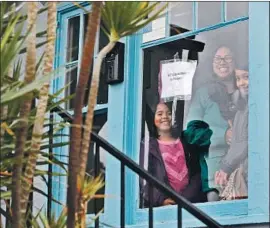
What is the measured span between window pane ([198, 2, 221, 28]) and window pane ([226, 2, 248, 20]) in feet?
0.33

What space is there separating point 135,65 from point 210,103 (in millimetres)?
784

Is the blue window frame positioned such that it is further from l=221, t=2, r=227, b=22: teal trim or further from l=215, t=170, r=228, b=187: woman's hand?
l=215, t=170, r=228, b=187: woman's hand

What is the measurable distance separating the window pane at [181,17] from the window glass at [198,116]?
0.36ft

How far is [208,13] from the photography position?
5445mm

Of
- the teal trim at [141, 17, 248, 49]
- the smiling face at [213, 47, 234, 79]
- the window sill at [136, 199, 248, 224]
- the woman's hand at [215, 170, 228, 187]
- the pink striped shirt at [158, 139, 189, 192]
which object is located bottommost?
the window sill at [136, 199, 248, 224]

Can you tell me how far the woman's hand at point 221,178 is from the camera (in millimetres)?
5094

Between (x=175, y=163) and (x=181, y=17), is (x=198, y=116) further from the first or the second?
(x=181, y=17)

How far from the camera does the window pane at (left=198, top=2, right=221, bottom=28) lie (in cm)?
538

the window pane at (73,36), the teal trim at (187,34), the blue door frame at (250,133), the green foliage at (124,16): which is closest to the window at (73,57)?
the window pane at (73,36)

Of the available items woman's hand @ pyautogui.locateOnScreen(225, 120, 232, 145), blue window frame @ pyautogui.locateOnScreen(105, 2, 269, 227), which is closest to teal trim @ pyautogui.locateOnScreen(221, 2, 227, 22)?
blue window frame @ pyautogui.locateOnScreen(105, 2, 269, 227)

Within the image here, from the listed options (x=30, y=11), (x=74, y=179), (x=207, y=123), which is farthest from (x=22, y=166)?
(x=207, y=123)

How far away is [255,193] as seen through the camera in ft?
15.3

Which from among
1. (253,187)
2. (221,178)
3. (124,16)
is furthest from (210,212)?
(124,16)

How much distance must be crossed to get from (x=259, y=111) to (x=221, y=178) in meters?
0.64
